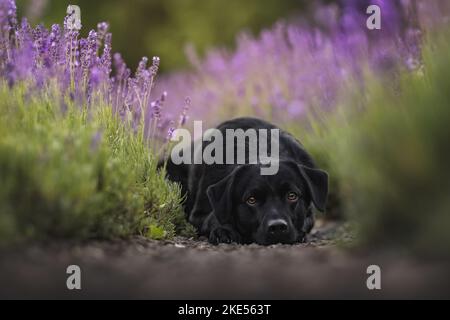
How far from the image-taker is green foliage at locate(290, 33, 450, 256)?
352cm

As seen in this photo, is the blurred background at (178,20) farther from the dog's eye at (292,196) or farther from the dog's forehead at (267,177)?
the dog's eye at (292,196)

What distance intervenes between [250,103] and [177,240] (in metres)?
3.42

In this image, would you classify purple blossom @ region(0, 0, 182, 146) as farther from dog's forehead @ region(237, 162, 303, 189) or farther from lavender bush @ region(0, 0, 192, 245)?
dog's forehead @ region(237, 162, 303, 189)

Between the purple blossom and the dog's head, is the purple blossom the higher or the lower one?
the higher one

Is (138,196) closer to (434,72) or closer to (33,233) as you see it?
(33,233)

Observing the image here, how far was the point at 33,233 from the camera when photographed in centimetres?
369

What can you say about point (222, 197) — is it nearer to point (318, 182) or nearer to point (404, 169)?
point (318, 182)

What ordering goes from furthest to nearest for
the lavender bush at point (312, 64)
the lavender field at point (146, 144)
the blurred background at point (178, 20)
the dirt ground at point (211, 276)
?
the blurred background at point (178, 20), the lavender bush at point (312, 64), the lavender field at point (146, 144), the dirt ground at point (211, 276)

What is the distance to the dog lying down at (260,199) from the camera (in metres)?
5.14

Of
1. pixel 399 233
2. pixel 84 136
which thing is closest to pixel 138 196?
pixel 84 136

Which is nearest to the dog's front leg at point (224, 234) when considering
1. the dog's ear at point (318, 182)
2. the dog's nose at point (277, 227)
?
the dog's nose at point (277, 227)

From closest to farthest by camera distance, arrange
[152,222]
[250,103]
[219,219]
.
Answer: [152,222], [219,219], [250,103]

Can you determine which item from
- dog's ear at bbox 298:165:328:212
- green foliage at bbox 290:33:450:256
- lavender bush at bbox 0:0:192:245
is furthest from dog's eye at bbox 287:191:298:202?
green foliage at bbox 290:33:450:256

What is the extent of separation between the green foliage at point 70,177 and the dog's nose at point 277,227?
729 millimetres
